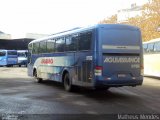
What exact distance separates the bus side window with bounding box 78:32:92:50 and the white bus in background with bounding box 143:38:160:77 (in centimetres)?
1226

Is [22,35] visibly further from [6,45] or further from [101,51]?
[101,51]

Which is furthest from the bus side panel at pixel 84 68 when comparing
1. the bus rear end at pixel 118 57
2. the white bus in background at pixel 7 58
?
the white bus in background at pixel 7 58

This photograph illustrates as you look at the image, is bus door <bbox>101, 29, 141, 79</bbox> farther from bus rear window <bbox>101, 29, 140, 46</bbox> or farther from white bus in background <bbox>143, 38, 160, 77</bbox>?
white bus in background <bbox>143, 38, 160, 77</bbox>

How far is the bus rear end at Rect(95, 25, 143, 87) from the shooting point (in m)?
15.0

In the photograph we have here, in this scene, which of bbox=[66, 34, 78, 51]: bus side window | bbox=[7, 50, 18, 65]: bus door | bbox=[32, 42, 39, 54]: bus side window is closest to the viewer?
bbox=[66, 34, 78, 51]: bus side window

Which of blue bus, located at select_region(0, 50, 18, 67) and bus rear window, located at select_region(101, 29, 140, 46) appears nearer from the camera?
bus rear window, located at select_region(101, 29, 140, 46)

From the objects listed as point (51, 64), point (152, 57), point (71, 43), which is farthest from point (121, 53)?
point (152, 57)

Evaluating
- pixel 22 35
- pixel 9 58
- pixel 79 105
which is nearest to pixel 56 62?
pixel 79 105

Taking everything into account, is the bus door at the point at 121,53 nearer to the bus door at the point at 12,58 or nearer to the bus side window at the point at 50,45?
the bus side window at the point at 50,45

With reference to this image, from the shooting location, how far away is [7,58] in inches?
2168

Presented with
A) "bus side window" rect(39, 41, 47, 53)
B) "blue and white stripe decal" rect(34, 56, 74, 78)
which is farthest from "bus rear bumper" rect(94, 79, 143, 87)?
"bus side window" rect(39, 41, 47, 53)

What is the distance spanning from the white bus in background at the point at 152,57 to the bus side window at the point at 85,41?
483 inches

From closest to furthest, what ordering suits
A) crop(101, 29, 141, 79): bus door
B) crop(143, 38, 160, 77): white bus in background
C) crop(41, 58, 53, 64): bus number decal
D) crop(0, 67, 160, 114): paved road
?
crop(0, 67, 160, 114): paved road < crop(101, 29, 141, 79): bus door < crop(41, 58, 53, 64): bus number decal < crop(143, 38, 160, 77): white bus in background

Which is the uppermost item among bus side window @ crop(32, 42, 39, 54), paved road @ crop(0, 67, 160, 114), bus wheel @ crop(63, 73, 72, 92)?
bus side window @ crop(32, 42, 39, 54)
